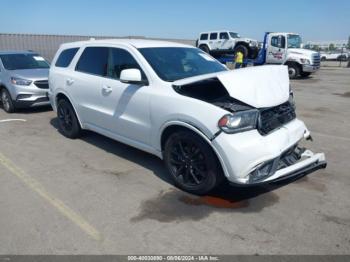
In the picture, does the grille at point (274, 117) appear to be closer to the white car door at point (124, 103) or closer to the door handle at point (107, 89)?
the white car door at point (124, 103)

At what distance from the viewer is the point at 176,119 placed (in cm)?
398

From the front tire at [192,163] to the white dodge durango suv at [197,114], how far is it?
1 centimetres

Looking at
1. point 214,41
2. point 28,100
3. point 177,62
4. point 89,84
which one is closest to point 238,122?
point 177,62

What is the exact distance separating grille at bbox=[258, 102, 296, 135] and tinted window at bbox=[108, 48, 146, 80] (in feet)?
6.27

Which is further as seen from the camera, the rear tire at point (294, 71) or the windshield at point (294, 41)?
the windshield at point (294, 41)

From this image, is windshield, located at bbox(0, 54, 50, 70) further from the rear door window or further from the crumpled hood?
A: the rear door window

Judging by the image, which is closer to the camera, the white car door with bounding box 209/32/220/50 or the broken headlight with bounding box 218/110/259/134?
the broken headlight with bounding box 218/110/259/134

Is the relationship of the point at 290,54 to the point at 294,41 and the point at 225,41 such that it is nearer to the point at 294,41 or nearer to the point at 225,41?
the point at 294,41

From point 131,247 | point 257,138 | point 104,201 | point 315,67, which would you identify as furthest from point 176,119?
point 315,67

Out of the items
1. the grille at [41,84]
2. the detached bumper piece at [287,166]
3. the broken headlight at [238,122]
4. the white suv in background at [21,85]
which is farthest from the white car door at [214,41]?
the broken headlight at [238,122]

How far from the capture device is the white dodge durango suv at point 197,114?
3582mm

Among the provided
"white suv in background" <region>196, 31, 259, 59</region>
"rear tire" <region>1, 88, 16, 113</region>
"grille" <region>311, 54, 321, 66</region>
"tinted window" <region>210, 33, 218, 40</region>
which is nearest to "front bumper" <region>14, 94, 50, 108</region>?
"rear tire" <region>1, 88, 16, 113</region>

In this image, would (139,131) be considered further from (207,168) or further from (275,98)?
(275,98)

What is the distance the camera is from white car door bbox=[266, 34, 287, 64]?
775 inches
